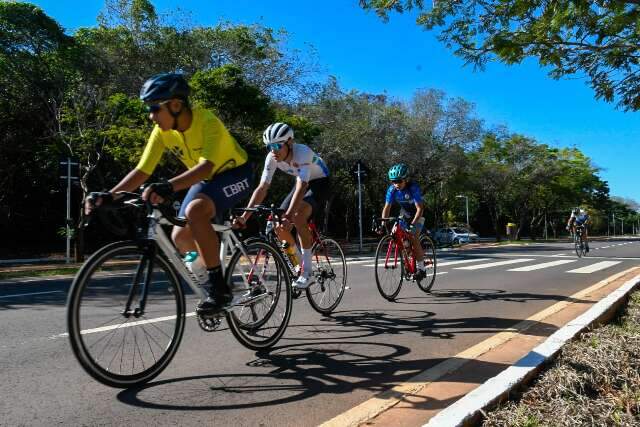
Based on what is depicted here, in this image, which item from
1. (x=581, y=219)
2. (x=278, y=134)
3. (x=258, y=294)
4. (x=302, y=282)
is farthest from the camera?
(x=581, y=219)

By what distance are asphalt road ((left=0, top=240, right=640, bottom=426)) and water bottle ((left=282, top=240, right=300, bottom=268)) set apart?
67cm

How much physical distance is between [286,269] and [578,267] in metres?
11.2

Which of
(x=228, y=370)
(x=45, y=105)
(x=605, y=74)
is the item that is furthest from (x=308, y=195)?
(x=45, y=105)

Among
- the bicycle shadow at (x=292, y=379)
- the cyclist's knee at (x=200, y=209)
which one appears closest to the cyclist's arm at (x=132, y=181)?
the cyclist's knee at (x=200, y=209)

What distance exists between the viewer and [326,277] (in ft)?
19.8

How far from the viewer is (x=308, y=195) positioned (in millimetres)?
5594

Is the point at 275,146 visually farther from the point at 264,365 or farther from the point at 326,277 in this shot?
the point at 264,365

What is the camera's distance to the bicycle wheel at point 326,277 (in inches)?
231

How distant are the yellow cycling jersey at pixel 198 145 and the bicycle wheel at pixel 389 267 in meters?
3.68

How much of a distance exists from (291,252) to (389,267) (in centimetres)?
221

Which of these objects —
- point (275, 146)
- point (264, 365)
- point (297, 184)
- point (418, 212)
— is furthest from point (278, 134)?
point (418, 212)

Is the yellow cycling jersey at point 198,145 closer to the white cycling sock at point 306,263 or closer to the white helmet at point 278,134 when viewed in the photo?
the white helmet at point 278,134

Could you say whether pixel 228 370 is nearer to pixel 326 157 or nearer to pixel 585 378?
pixel 585 378

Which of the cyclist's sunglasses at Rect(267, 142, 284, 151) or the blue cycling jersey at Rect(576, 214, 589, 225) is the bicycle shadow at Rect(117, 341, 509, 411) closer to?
the cyclist's sunglasses at Rect(267, 142, 284, 151)
